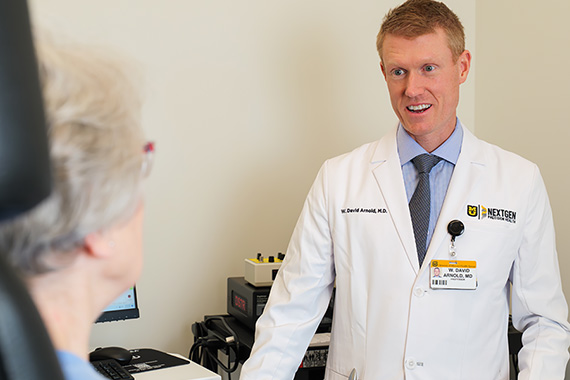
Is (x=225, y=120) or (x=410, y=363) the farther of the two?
(x=225, y=120)

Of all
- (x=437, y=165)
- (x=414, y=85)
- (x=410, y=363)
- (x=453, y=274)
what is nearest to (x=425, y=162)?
(x=437, y=165)

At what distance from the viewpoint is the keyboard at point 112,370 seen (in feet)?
5.55

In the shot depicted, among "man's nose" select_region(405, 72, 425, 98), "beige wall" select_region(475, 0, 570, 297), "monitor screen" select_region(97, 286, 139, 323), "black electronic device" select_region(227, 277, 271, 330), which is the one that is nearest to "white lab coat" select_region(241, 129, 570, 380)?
"man's nose" select_region(405, 72, 425, 98)

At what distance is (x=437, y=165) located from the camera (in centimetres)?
170

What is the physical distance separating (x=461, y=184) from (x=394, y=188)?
0.17 metres

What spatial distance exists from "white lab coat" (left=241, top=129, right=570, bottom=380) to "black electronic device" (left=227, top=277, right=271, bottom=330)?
1.10 feet

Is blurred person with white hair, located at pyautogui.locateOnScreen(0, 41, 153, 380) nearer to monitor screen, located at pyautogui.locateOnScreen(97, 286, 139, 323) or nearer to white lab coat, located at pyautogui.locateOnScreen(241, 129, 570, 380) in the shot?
white lab coat, located at pyautogui.locateOnScreen(241, 129, 570, 380)

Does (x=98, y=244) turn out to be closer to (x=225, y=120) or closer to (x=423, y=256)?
(x=423, y=256)

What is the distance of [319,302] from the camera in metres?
1.68

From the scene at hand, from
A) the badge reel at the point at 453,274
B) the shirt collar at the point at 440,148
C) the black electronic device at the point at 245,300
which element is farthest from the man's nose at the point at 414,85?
the black electronic device at the point at 245,300

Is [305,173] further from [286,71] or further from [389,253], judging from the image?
[389,253]

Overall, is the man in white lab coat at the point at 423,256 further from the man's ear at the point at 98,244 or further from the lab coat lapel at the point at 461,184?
the man's ear at the point at 98,244

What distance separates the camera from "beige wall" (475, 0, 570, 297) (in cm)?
225

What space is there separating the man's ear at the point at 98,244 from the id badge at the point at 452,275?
1.10 meters
